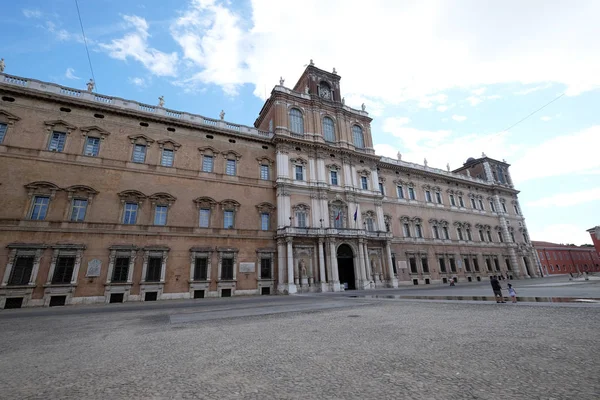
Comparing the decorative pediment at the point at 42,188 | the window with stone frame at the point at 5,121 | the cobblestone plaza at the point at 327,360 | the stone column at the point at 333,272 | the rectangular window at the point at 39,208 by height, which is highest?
the window with stone frame at the point at 5,121

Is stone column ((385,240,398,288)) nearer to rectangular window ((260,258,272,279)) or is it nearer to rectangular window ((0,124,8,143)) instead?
rectangular window ((260,258,272,279))

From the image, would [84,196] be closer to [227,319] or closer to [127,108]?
[127,108]

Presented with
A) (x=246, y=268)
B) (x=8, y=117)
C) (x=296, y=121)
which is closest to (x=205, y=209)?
(x=246, y=268)

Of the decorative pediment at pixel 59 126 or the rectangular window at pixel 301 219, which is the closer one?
the decorative pediment at pixel 59 126

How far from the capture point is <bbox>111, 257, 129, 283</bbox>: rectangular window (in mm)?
20078

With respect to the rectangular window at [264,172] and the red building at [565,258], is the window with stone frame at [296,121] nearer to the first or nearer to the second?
the rectangular window at [264,172]

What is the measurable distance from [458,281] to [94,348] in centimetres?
4054

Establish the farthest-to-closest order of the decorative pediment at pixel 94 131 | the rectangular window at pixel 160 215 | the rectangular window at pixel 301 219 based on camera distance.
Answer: the rectangular window at pixel 301 219 → the rectangular window at pixel 160 215 → the decorative pediment at pixel 94 131

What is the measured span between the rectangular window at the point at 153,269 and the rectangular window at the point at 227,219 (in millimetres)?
5856

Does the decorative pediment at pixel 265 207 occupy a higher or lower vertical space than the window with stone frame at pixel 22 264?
→ higher

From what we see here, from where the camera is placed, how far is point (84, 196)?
67.5ft

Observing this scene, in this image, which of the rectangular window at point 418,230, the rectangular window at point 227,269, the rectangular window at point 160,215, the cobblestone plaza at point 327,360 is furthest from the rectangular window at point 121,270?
the rectangular window at point 418,230

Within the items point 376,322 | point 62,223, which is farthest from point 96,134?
point 376,322

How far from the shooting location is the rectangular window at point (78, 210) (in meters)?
20.1
